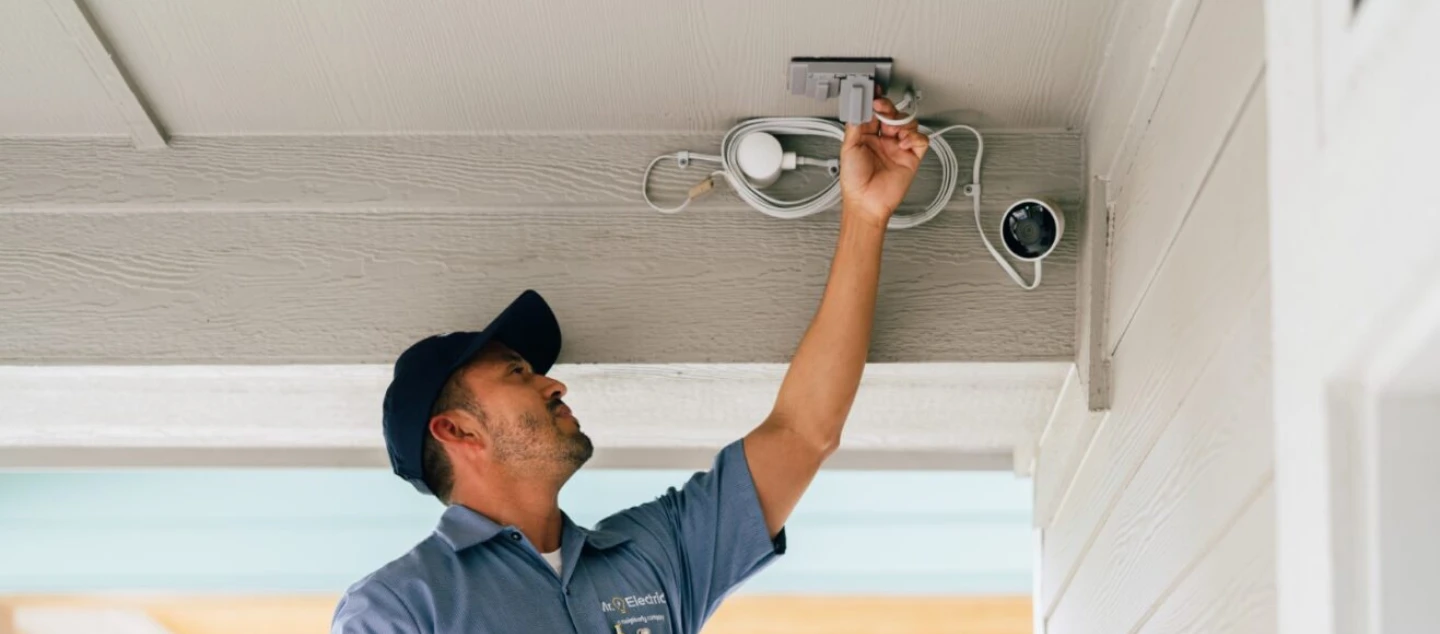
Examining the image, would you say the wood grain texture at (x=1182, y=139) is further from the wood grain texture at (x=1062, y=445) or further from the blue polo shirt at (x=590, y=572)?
the blue polo shirt at (x=590, y=572)

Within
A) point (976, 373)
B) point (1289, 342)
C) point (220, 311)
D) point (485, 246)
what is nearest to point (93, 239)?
point (220, 311)

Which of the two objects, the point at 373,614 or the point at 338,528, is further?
the point at 338,528

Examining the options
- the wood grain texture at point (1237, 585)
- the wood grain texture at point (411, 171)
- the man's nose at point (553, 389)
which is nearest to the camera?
the wood grain texture at point (1237, 585)

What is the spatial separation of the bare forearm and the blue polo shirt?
0.36 ft

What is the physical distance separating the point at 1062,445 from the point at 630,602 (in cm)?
75

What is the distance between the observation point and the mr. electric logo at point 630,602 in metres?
1.94

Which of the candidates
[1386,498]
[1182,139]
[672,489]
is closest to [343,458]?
[672,489]

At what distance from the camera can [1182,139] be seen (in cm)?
162

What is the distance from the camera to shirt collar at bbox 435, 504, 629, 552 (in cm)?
197

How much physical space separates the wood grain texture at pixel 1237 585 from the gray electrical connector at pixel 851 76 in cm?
83

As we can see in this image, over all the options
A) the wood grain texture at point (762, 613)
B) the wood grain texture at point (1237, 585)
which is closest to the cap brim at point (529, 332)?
the wood grain texture at point (1237, 585)

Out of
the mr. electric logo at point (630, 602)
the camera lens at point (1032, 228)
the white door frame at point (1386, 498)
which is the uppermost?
the white door frame at point (1386, 498)

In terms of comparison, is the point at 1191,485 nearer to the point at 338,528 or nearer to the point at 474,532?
the point at 474,532

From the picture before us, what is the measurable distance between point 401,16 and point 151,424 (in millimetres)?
877
